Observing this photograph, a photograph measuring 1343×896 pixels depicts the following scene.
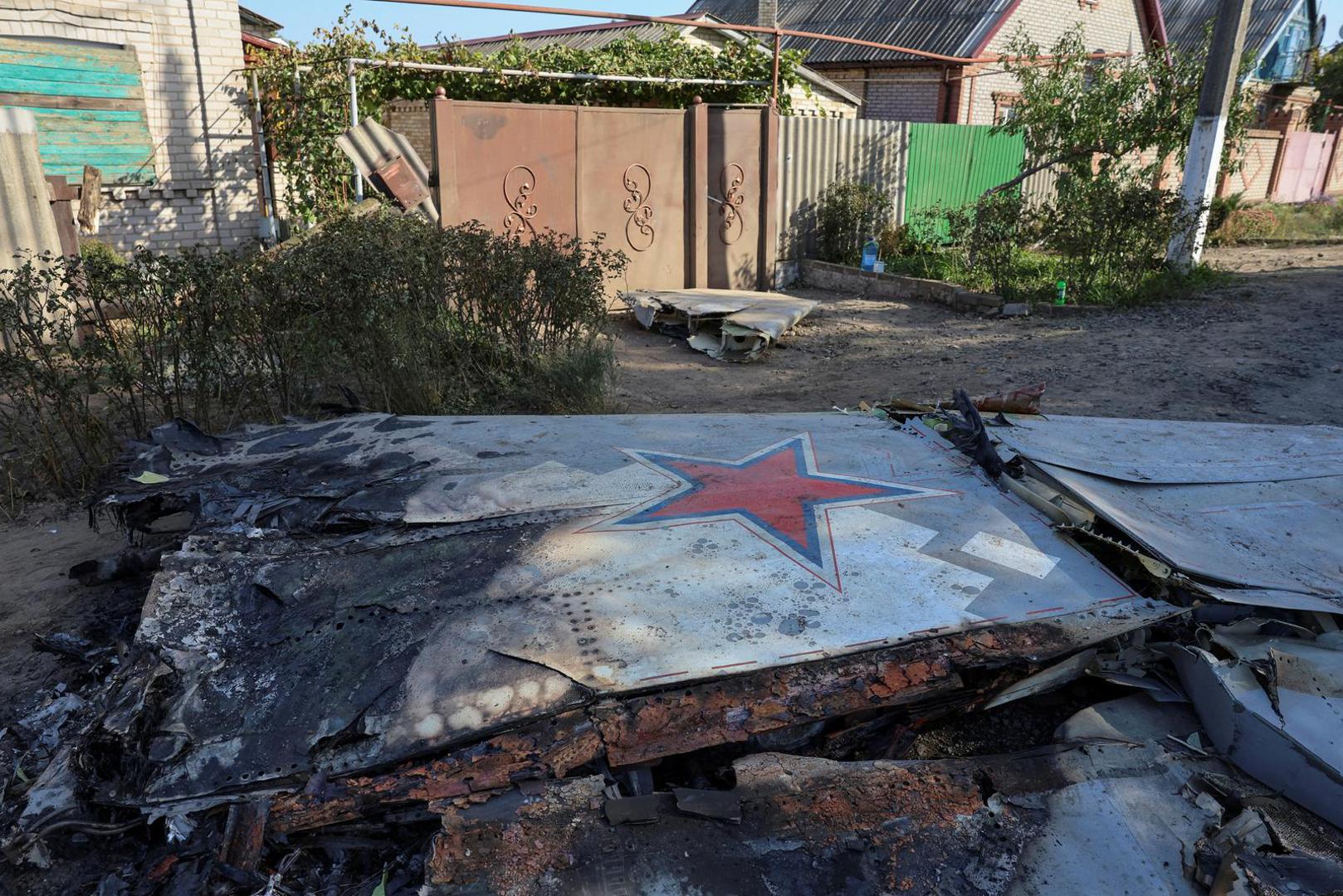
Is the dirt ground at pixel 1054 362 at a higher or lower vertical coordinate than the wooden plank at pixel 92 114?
lower

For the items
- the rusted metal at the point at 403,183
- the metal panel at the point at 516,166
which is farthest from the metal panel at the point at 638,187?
the rusted metal at the point at 403,183

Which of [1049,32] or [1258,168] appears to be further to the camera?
[1258,168]

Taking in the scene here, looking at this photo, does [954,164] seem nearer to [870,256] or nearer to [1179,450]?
[870,256]

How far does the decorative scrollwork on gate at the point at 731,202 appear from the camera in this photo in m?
10.4

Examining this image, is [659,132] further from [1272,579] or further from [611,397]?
[1272,579]

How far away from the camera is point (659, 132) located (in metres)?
9.76

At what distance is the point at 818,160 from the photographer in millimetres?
11680

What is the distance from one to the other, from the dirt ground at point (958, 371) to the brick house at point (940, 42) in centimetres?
761

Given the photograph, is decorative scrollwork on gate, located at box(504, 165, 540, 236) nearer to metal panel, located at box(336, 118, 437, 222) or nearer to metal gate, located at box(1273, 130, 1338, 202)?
metal panel, located at box(336, 118, 437, 222)

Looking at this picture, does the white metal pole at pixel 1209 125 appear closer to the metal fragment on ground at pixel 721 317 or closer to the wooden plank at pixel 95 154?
the metal fragment on ground at pixel 721 317

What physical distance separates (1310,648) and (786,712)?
170cm

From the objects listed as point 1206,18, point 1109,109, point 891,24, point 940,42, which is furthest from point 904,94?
point 1206,18

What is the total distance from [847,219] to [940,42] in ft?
27.6

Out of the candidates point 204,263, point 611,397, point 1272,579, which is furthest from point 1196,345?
point 204,263
